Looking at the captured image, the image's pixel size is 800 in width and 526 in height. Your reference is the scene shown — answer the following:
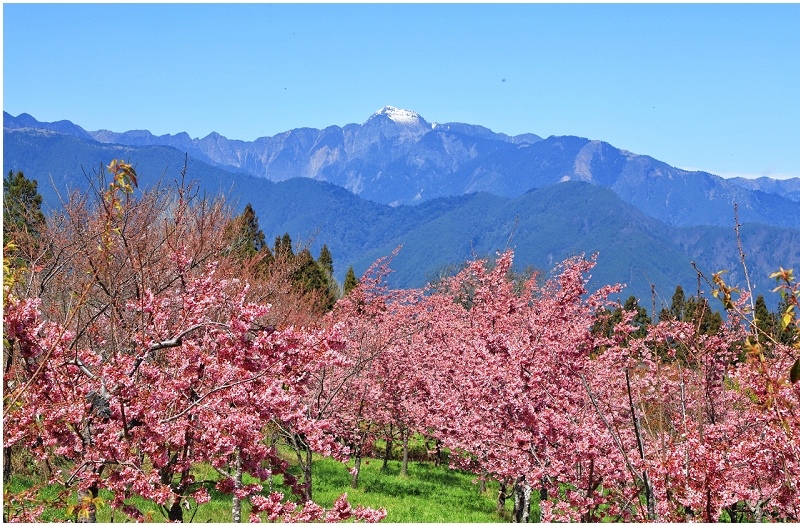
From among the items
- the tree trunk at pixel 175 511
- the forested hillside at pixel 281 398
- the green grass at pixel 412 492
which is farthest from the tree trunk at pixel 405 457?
the tree trunk at pixel 175 511

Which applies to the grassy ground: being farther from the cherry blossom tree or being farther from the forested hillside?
the cherry blossom tree

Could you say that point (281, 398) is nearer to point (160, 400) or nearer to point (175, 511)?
point (160, 400)

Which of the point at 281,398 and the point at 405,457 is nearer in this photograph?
the point at 281,398

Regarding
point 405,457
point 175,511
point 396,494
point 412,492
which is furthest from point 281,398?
point 405,457

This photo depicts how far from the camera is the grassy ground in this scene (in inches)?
481

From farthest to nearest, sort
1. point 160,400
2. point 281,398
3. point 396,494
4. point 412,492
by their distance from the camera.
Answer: point 412,492
point 396,494
point 281,398
point 160,400

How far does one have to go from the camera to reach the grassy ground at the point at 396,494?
12.2 m

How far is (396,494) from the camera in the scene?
17.4 m

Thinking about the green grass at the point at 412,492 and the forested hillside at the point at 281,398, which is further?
the green grass at the point at 412,492

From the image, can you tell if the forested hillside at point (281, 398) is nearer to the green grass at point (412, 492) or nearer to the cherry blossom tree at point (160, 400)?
the cherry blossom tree at point (160, 400)

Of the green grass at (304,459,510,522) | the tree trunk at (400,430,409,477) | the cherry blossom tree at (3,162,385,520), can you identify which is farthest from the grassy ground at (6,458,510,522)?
the cherry blossom tree at (3,162,385,520)

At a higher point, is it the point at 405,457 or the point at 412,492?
the point at 405,457

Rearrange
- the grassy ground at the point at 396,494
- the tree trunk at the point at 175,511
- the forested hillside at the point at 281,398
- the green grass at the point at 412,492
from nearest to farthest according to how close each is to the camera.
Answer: the forested hillside at the point at 281,398, the tree trunk at the point at 175,511, the grassy ground at the point at 396,494, the green grass at the point at 412,492

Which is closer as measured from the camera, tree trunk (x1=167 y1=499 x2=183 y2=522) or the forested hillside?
the forested hillside
